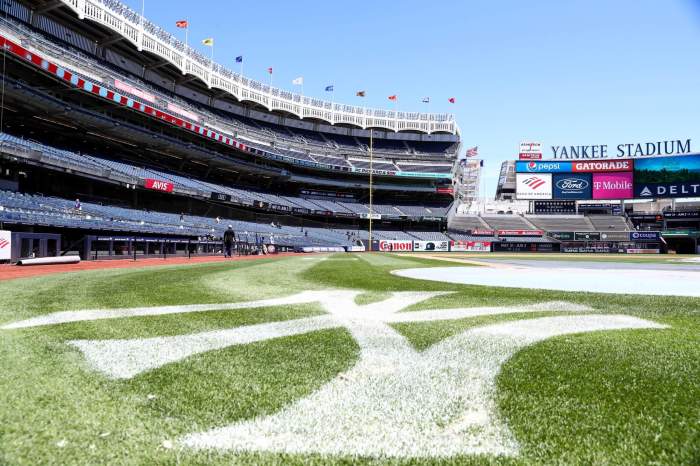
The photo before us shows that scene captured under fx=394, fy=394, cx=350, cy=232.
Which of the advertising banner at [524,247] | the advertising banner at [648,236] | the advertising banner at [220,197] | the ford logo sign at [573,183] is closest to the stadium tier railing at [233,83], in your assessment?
the advertising banner at [220,197]

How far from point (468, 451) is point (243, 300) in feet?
13.8

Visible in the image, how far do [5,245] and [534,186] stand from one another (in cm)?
6205

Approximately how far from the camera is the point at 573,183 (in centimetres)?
6019

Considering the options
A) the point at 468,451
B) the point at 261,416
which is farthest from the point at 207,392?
the point at 468,451

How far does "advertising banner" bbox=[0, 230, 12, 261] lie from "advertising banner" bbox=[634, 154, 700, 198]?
70360 mm

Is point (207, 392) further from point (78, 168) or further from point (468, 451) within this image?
point (78, 168)

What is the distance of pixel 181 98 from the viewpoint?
45.5m

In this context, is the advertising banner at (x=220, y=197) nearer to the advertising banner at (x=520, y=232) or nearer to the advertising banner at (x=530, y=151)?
the advertising banner at (x=520, y=232)

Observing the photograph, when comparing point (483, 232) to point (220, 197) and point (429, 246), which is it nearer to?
point (429, 246)

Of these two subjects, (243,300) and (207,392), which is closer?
(207,392)

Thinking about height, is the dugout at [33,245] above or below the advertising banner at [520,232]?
below

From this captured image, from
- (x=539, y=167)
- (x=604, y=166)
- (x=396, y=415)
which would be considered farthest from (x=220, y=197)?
(x=604, y=166)

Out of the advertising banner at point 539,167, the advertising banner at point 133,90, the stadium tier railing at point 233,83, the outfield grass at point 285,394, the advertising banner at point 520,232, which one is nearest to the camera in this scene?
the outfield grass at point 285,394

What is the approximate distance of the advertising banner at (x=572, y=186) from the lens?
59.9 meters
